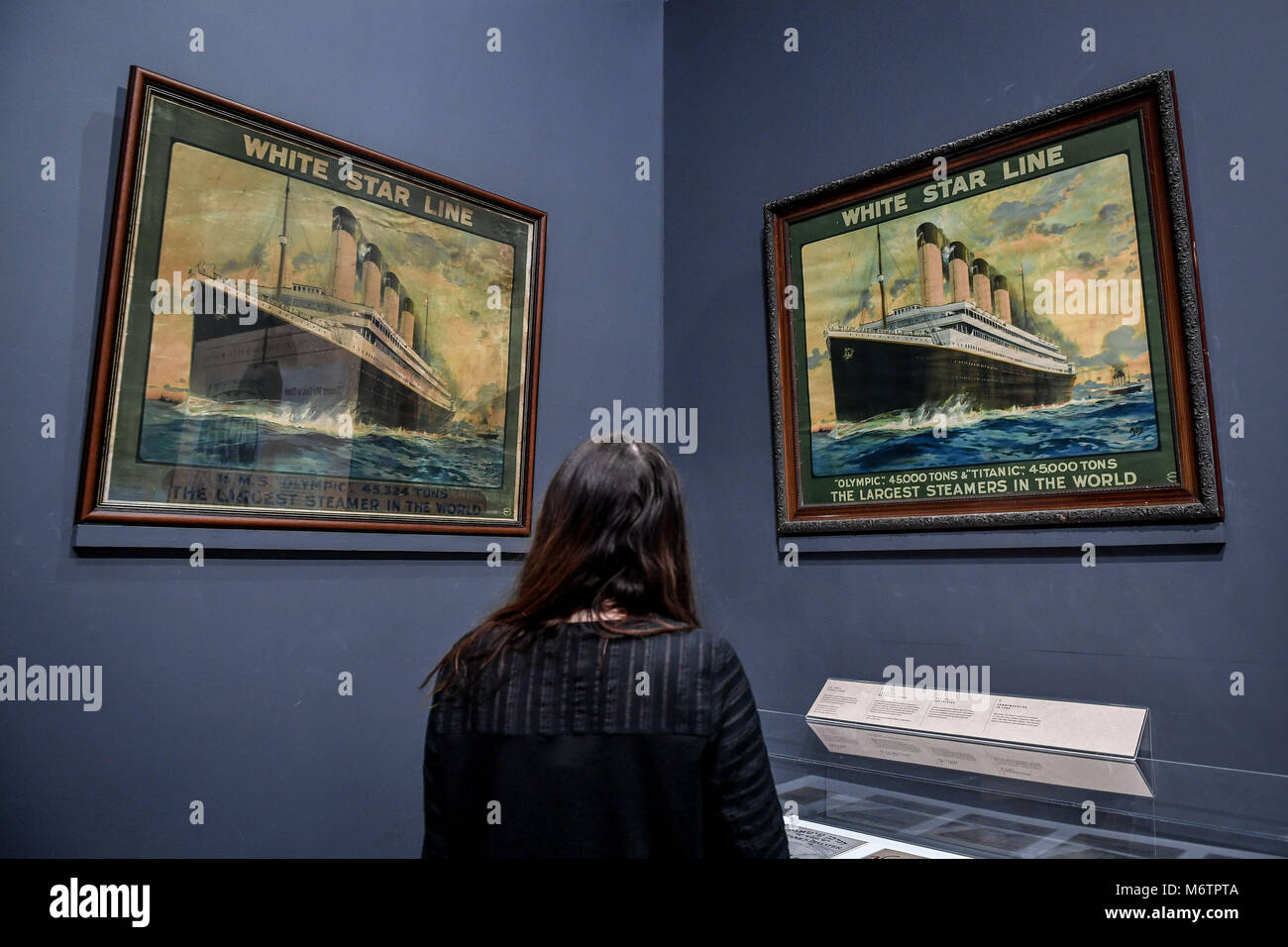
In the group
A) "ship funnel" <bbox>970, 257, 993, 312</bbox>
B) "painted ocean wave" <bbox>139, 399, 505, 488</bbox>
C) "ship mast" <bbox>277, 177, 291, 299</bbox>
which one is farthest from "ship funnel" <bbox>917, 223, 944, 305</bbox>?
"ship mast" <bbox>277, 177, 291, 299</bbox>

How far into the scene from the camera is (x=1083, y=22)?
246 cm

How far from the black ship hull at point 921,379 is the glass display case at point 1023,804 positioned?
99cm

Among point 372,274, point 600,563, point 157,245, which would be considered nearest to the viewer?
point 600,563

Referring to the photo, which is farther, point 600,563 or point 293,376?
point 293,376

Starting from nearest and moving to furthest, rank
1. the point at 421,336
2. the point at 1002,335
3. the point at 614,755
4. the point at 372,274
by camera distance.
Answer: the point at 614,755, the point at 1002,335, the point at 372,274, the point at 421,336

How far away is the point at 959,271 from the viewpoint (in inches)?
104

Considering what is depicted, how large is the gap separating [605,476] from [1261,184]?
1958 mm

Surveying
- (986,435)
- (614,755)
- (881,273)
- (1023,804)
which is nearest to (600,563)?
(614,755)

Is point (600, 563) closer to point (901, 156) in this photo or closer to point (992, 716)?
point (992, 716)

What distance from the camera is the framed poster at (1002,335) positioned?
7.33 feet

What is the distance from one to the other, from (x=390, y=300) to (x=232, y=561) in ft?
3.08

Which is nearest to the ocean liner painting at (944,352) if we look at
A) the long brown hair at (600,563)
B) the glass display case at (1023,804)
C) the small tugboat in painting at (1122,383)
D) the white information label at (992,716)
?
the small tugboat in painting at (1122,383)
